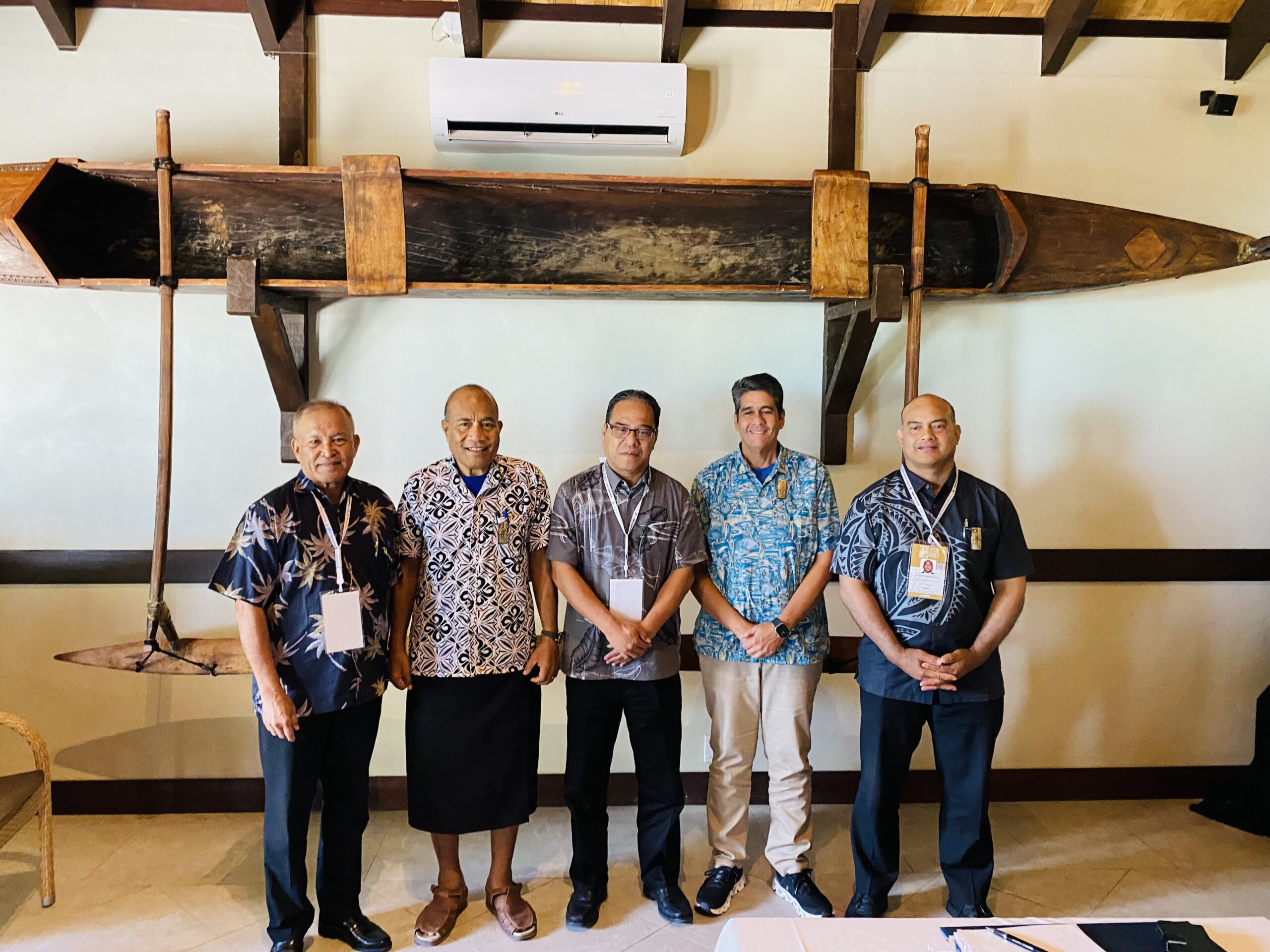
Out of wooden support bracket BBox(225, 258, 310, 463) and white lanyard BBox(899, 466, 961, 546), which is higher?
wooden support bracket BBox(225, 258, 310, 463)

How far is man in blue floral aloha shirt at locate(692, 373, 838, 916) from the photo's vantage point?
2.43m

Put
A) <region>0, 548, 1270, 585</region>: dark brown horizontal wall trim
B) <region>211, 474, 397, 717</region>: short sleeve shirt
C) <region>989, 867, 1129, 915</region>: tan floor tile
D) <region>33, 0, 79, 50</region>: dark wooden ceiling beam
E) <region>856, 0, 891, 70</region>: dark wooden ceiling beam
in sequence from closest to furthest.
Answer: <region>211, 474, 397, 717</region>: short sleeve shirt, <region>989, 867, 1129, 915</region>: tan floor tile, <region>33, 0, 79, 50</region>: dark wooden ceiling beam, <region>856, 0, 891, 70</region>: dark wooden ceiling beam, <region>0, 548, 1270, 585</region>: dark brown horizontal wall trim

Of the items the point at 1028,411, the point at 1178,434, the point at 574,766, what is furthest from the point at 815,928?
the point at 1178,434

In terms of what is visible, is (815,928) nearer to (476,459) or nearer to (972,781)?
(972,781)

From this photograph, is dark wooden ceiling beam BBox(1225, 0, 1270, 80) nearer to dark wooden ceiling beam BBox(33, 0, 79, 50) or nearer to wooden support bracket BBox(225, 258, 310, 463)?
wooden support bracket BBox(225, 258, 310, 463)

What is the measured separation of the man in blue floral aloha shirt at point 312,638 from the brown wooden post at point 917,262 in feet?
5.53

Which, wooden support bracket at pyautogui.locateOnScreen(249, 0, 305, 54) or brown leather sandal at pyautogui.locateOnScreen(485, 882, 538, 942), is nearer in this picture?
brown leather sandal at pyautogui.locateOnScreen(485, 882, 538, 942)

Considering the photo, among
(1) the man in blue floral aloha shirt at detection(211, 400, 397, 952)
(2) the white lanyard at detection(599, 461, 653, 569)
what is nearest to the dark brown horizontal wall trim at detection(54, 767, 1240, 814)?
(1) the man in blue floral aloha shirt at detection(211, 400, 397, 952)

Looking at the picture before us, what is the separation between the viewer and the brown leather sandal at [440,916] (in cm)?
230

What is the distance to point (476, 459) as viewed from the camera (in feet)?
7.26

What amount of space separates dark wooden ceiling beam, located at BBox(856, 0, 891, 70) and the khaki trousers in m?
2.16

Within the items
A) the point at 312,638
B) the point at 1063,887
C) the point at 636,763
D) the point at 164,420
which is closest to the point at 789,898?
the point at 636,763

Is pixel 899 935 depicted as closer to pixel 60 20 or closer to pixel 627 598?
pixel 627 598

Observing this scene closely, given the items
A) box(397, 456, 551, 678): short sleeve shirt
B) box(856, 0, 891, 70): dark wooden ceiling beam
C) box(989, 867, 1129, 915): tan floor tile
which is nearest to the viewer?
box(397, 456, 551, 678): short sleeve shirt
